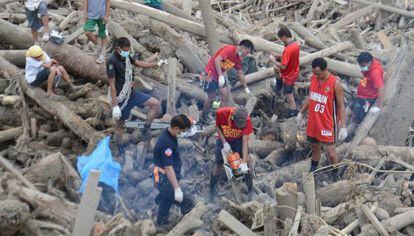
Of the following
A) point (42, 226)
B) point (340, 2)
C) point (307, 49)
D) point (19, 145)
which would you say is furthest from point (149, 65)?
point (340, 2)

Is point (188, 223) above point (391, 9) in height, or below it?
below

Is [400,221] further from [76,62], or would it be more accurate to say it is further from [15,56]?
[15,56]

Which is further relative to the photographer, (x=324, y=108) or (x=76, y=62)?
(x=76, y=62)

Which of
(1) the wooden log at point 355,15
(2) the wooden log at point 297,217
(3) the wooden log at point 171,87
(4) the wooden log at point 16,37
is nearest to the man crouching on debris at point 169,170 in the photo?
(2) the wooden log at point 297,217

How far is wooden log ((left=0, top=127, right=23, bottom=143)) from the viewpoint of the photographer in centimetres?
819

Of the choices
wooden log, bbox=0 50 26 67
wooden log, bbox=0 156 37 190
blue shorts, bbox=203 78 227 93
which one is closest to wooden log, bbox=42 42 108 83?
wooden log, bbox=0 50 26 67

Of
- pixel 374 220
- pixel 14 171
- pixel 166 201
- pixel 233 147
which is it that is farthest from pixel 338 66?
pixel 14 171

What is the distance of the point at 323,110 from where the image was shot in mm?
7422

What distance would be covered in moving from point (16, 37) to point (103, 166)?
4.16 m

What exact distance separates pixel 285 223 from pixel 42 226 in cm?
259

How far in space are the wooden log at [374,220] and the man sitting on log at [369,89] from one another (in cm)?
266

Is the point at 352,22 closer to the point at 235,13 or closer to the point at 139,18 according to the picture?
the point at 235,13

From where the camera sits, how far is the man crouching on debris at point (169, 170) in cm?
638

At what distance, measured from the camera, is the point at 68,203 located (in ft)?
21.5
